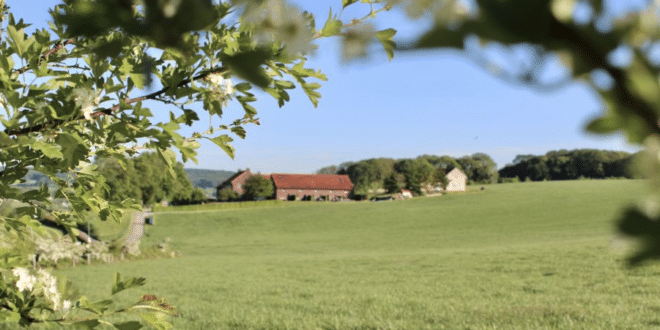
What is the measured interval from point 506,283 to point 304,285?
5.74m

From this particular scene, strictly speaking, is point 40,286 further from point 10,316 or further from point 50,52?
point 50,52

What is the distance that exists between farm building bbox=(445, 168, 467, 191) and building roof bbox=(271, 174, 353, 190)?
63.0 ft

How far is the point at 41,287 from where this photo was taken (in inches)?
117

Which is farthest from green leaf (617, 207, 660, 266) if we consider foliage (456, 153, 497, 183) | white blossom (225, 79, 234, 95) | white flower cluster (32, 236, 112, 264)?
foliage (456, 153, 497, 183)

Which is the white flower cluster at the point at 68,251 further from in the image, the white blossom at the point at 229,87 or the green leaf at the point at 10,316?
the white blossom at the point at 229,87

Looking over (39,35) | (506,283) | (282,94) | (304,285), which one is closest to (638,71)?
(282,94)

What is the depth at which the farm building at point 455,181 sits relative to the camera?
313ft

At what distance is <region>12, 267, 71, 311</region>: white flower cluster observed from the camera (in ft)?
9.61

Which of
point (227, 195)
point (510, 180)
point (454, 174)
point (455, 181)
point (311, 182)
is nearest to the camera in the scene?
point (227, 195)

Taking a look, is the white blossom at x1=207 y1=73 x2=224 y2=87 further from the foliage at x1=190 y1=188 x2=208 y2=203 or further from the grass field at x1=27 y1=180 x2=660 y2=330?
the foliage at x1=190 y1=188 x2=208 y2=203

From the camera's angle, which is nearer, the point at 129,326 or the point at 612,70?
the point at 612,70

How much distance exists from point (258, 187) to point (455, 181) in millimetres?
38418

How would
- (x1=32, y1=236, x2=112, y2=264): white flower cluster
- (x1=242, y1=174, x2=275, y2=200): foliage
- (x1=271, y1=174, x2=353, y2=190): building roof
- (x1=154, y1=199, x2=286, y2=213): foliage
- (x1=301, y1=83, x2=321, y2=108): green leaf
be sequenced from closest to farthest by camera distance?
(x1=301, y1=83, x2=321, y2=108): green leaf < (x1=32, y1=236, x2=112, y2=264): white flower cluster < (x1=154, y1=199, x2=286, y2=213): foliage < (x1=242, y1=174, x2=275, y2=200): foliage < (x1=271, y1=174, x2=353, y2=190): building roof

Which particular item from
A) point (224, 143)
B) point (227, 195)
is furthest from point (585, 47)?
point (227, 195)
